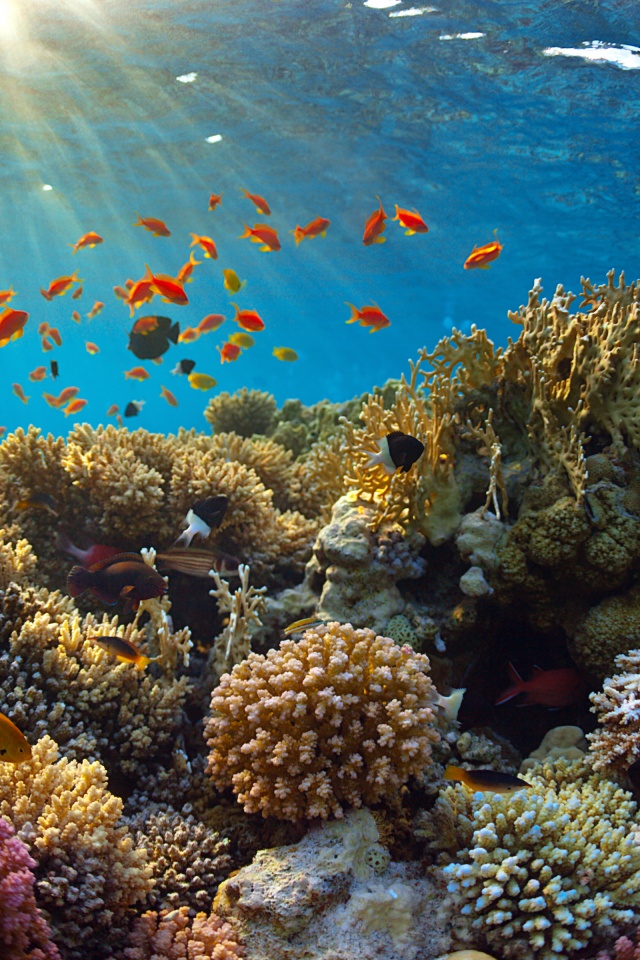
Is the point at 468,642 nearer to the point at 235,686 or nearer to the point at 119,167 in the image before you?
the point at 235,686

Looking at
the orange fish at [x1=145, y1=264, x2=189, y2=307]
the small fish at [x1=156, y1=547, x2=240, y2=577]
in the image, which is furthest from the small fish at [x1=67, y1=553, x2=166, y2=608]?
the orange fish at [x1=145, y1=264, x2=189, y2=307]

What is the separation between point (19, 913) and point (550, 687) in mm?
3164

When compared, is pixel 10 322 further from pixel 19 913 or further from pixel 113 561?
pixel 19 913

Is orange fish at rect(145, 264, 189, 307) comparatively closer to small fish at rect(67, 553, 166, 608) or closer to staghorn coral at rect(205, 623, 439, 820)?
small fish at rect(67, 553, 166, 608)

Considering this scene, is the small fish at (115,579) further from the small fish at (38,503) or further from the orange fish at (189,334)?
the orange fish at (189,334)

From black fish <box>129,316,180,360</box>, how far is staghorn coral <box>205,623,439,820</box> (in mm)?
4984

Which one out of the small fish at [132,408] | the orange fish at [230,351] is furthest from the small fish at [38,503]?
the small fish at [132,408]

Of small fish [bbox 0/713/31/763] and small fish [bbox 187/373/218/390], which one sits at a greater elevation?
small fish [bbox 0/713/31/763]

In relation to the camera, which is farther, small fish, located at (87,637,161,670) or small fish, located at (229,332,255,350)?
small fish, located at (229,332,255,350)

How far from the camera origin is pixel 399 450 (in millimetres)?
3852

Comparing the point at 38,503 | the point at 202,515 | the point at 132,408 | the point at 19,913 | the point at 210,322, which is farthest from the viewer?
the point at 132,408

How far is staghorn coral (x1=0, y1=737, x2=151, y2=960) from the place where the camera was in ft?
8.27

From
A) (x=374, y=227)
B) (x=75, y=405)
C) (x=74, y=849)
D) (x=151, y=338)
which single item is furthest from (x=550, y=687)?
(x=75, y=405)

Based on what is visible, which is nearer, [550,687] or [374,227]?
[550,687]
